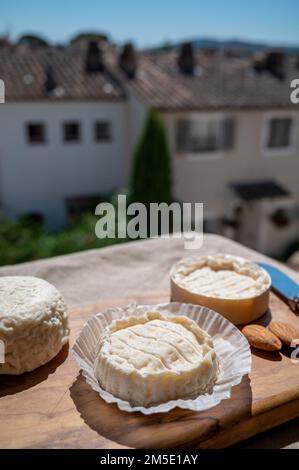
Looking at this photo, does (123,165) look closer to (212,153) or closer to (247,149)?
(212,153)

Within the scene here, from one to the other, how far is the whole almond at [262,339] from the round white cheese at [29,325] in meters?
0.89

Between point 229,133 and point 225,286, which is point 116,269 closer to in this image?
point 225,286

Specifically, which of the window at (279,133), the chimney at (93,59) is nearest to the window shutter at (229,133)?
the window at (279,133)

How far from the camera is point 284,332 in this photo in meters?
2.04

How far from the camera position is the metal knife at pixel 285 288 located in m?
2.38

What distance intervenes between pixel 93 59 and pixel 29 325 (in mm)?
12474

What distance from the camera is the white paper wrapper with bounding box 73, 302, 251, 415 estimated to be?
156cm

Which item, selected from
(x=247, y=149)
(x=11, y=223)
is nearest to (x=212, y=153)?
(x=247, y=149)

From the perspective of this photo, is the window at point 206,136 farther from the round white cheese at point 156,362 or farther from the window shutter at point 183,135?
the round white cheese at point 156,362

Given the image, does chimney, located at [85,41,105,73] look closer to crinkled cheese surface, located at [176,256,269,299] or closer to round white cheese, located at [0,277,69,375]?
crinkled cheese surface, located at [176,256,269,299]

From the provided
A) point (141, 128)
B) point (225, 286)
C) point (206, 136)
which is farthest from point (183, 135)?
point (225, 286)

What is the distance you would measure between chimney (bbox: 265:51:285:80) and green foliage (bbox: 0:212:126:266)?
318 inches

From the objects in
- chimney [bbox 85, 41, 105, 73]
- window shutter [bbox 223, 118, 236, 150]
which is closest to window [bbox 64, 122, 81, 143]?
chimney [bbox 85, 41, 105, 73]

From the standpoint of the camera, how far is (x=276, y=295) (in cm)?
254
